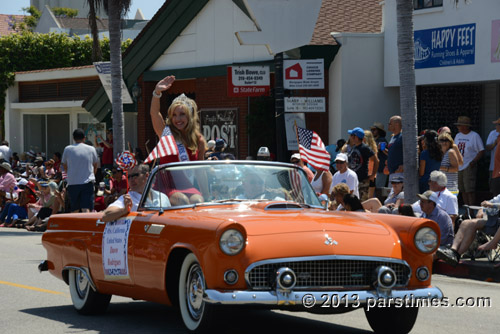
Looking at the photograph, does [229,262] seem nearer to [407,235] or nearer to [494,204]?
[407,235]

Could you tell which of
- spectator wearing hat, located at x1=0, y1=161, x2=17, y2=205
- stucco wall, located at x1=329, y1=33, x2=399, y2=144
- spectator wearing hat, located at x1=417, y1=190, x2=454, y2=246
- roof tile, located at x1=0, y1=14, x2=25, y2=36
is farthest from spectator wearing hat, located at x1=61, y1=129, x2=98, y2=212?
roof tile, located at x1=0, y1=14, x2=25, y2=36

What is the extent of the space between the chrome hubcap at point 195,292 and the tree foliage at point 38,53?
1251 inches

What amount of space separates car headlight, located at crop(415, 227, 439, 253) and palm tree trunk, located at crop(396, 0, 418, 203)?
309 inches

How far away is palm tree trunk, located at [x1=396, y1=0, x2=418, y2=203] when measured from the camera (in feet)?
51.0

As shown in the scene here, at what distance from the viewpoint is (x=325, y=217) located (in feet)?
25.6

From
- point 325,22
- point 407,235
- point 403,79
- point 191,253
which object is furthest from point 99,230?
point 325,22

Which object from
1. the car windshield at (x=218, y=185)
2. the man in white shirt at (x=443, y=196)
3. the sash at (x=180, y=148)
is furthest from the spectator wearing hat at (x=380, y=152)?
the car windshield at (x=218, y=185)

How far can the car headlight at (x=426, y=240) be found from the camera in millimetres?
7520

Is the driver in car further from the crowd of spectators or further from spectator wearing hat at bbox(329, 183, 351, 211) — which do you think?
spectator wearing hat at bbox(329, 183, 351, 211)

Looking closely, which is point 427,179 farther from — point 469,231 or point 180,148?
point 180,148

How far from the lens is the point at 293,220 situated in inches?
299

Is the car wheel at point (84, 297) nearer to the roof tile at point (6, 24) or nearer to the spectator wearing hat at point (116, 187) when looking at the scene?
the spectator wearing hat at point (116, 187)

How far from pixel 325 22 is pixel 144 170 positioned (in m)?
14.6

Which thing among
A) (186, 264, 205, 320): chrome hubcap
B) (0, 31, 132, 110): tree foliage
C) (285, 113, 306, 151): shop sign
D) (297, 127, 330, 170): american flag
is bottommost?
(186, 264, 205, 320): chrome hubcap
